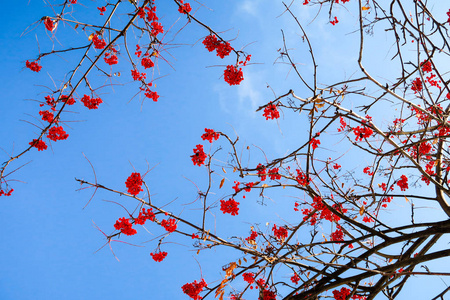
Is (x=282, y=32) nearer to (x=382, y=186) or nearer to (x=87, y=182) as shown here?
(x=87, y=182)

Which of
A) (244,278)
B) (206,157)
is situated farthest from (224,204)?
(244,278)

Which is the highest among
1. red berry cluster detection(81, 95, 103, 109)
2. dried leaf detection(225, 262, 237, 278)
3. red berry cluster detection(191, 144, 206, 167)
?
red berry cluster detection(81, 95, 103, 109)

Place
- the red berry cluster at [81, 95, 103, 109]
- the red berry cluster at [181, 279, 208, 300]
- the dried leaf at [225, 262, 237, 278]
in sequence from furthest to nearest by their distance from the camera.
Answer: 1. the red berry cluster at [81, 95, 103, 109]
2. the red berry cluster at [181, 279, 208, 300]
3. the dried leaf at [225, 262, 237, 278]

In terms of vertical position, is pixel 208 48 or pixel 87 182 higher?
pixel 208 48

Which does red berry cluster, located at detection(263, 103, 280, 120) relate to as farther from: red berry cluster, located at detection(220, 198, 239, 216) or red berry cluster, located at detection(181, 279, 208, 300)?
red berry cluster, located at detection(181, 279, 208, 300)

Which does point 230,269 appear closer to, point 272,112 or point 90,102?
point 272,112

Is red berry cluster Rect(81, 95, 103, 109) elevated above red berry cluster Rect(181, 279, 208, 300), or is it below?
above

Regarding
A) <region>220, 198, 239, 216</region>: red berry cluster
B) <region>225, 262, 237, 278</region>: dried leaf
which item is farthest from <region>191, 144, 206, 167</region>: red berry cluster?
<region>225, 262, 237, 278</region>: dried leaf

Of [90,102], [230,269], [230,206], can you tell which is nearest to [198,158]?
[230,206]

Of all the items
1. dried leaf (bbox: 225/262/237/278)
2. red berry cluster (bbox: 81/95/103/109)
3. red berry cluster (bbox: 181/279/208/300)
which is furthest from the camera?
red berry cluster (bbox: 81/95/103/109)

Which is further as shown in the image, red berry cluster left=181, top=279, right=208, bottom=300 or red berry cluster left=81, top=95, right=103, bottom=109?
red berry cluster left=81, top=95, right=103, bottom=109

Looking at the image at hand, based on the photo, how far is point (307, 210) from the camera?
491 cm

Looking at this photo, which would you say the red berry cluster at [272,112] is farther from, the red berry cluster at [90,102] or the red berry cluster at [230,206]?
the red berry cluster at [90,102]

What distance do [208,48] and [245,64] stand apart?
539 mm
